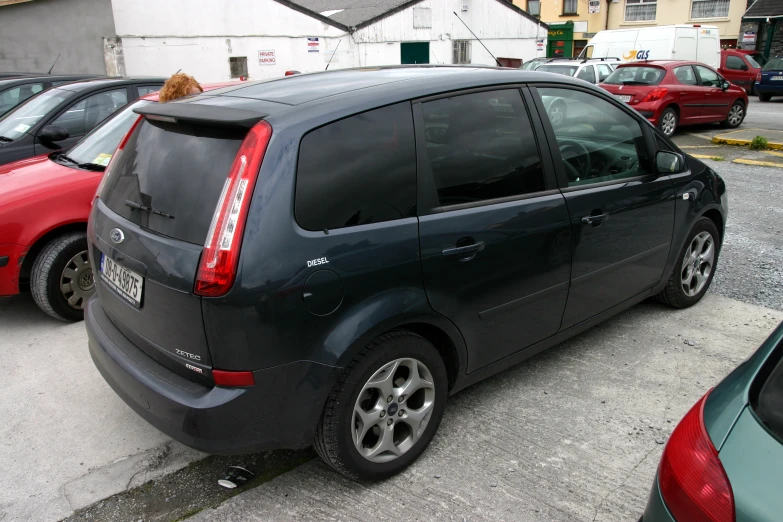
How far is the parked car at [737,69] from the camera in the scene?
22.8m

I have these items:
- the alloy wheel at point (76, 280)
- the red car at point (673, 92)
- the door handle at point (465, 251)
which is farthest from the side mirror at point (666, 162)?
the red car at point (673, 92)

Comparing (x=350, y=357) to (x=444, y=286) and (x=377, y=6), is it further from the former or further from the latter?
(x=377, y=6)

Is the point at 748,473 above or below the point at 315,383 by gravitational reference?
above

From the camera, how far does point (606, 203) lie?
362 cm

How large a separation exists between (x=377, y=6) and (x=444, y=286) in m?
27.6

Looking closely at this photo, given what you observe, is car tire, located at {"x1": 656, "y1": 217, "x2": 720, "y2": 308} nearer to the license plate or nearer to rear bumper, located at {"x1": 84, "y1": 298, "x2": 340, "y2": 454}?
rear bumper, located at {"x1": 84, "y1": 298, "x2": 340, "y2": 454}

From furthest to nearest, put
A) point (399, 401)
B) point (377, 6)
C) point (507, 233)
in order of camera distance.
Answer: point (377, 6) → point (507, 233) → point (399, 401)


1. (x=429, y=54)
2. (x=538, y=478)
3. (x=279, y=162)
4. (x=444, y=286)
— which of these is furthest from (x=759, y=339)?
(x=429, y=54)

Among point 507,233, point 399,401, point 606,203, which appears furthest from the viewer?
point 606,203

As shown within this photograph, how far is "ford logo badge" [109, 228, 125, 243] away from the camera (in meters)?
2.80

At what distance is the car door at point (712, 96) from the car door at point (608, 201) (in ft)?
36.2

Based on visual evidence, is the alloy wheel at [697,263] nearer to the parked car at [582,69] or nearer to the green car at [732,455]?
the green car at [732,455]

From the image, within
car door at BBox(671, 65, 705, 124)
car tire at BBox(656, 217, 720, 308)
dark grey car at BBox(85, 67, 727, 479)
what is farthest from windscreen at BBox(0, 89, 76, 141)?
car door at BBox(671, 65, 705, 124)

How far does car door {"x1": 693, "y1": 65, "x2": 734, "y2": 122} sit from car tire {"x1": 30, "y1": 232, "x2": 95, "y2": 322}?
42.6 ft
